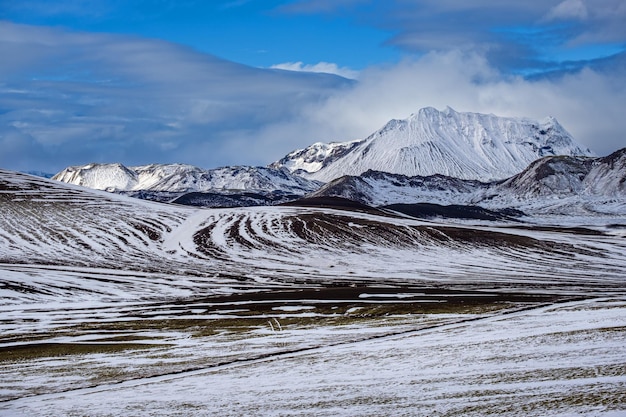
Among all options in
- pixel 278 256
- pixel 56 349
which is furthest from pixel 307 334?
pixel 278 256

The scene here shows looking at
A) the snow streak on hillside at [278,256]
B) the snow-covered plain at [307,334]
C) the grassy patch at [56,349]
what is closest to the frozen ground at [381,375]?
the snow-covered plain at [307,334]

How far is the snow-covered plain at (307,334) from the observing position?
3694 centimetres

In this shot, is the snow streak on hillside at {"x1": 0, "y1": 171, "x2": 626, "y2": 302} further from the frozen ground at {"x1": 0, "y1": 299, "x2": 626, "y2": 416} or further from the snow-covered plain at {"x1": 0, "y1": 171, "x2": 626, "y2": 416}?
the frozen ground at {"x1": 0, "y1": 299, "x2": 626, "y2": 416}

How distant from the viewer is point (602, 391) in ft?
107

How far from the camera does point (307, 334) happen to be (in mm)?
64000

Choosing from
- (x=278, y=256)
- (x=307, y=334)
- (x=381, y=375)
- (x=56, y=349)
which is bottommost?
(x=307, y=334)

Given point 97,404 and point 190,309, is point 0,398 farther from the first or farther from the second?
point 190,309

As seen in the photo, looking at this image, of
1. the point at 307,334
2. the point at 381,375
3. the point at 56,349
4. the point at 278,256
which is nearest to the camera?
the point at 381,375

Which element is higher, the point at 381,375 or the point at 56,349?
the point at 56,349

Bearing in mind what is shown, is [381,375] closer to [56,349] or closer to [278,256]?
[56,349]

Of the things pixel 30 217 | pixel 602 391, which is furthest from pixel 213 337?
pixel 30 217

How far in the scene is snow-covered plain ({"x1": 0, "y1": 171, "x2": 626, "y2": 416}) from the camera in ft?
121

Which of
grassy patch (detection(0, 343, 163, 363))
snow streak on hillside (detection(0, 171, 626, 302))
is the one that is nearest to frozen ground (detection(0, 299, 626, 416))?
grassy patch (detection(0, 343, 163, 363))

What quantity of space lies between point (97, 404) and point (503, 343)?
85.7 ft
